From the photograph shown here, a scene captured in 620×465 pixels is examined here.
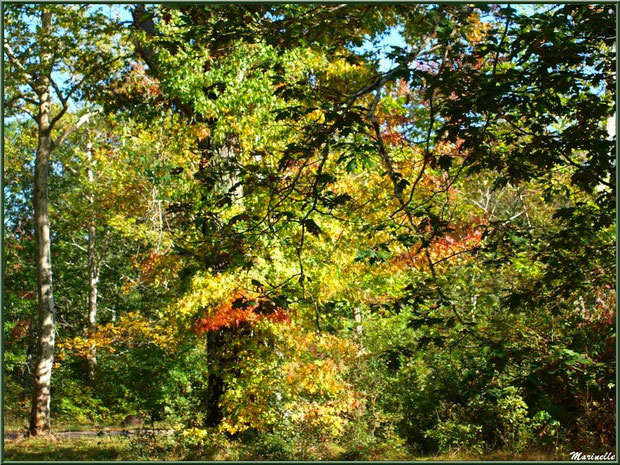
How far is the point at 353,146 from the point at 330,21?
1679 mm

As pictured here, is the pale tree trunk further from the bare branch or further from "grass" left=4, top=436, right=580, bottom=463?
"grass" left=4, top=436, right=580, bottom=463

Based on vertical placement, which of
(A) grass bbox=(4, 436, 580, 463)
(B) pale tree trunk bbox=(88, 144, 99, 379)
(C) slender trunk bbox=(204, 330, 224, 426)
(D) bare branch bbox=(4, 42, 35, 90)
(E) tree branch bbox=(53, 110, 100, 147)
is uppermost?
(D) bare branch bbox=(4, 42, 35, 90)

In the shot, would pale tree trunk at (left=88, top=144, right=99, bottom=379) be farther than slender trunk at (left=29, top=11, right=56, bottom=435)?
Yes

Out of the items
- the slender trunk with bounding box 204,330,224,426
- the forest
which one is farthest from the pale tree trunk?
the slender trunk with bounding box 204,330,224,426

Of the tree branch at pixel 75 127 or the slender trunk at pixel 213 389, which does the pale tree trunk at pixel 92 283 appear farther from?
the slender trunk at pixel 213 389

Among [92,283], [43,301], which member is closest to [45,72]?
[43,301]

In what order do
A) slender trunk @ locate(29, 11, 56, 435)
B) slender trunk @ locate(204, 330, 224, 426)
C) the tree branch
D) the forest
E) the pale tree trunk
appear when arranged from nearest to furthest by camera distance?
the forest < slender trunk @ locate(204, 330, 224, 426) < slender trunk @ locate(29, 11, 56, 435) < the tree branch < the pale tree trunk

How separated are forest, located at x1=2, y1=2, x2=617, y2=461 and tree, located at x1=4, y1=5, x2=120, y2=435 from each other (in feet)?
0.21

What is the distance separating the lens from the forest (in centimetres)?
419

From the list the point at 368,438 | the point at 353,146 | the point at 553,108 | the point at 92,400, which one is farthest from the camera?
the point at 92,400

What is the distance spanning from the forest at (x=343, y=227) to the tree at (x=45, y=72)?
6 cm

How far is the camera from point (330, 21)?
4777 mm

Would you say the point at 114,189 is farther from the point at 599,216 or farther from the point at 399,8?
the point at 599,216

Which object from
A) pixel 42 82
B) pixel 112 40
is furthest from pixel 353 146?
pixel 42 82
